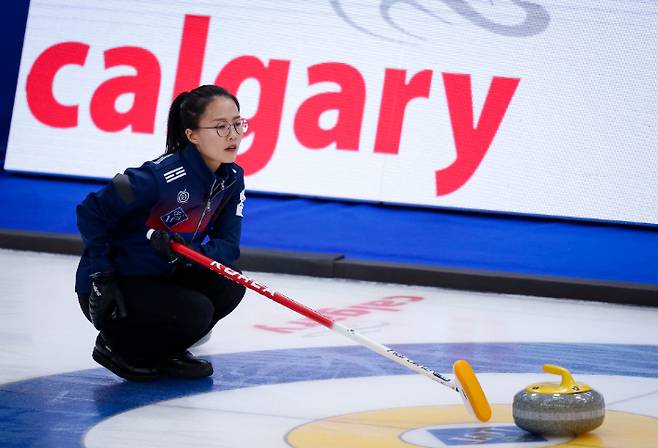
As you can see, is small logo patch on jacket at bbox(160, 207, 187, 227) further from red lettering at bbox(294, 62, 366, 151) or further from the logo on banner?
the logo on banner

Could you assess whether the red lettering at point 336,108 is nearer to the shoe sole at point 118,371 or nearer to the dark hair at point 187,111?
the dark hair at point 187,111

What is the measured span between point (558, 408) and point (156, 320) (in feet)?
3.78

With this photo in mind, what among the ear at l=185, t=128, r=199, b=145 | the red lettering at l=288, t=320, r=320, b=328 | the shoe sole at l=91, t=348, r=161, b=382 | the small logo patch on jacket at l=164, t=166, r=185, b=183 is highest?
the ear at l=185, t=128, r=199, b=145

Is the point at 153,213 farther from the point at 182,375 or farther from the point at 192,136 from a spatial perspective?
the point at 182,375

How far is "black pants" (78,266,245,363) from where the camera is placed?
129 inches

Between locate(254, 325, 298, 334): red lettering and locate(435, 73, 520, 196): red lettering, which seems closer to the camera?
locate(254, 325, 298, 334): red lettering

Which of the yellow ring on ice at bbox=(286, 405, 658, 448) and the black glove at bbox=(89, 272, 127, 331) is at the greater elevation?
the black glove at bbox=(89, 272, 127, 331)

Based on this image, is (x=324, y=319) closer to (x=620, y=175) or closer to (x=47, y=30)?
(x=620, y=175)

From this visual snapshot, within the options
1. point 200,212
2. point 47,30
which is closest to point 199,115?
point 200,212

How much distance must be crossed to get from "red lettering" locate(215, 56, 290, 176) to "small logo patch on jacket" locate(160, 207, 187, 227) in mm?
2786

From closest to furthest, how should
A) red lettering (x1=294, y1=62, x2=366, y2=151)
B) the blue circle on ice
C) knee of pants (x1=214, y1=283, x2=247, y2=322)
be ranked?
the blue circle on ice
knee of pants (x1=214, y1=283, x2=247, y2=322)
red lettering (x1=294, y1=62, x2=366, y2=151)

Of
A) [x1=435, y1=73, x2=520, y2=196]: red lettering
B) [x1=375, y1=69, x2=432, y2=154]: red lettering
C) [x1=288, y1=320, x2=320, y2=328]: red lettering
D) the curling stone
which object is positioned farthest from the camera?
[x1=375, y1=69, x2=432, y2=154]: red lettering

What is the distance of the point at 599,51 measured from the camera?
18.6 ft

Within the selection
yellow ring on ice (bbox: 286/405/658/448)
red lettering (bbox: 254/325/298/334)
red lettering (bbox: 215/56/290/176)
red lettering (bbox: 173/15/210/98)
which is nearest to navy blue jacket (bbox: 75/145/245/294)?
yellow ring on ice (bbox: 286/405/658/448)
